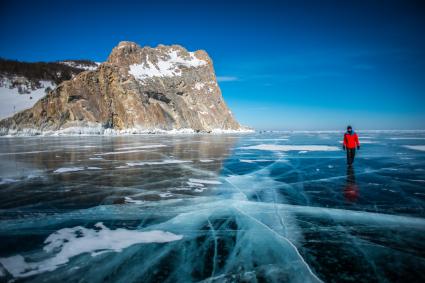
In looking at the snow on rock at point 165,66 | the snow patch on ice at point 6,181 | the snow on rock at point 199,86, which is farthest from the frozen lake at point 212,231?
the snow on rock at point 199,86

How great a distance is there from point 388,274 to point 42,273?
3.56 m

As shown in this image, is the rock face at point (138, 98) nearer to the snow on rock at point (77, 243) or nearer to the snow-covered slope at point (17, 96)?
the snow-covered slope at point (17, 96)

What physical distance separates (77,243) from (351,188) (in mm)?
6336

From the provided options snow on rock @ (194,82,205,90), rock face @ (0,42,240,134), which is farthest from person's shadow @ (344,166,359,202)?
snow on rock @ (194,82,205,90)

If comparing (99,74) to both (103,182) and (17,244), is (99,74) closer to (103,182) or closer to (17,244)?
(103,182)

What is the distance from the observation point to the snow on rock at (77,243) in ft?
10.3

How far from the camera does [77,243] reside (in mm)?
3789

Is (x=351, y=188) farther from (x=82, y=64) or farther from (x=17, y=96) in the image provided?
(x=82, y=64)

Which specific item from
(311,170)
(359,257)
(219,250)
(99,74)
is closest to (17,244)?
(219,250)

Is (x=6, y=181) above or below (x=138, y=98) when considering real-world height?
below

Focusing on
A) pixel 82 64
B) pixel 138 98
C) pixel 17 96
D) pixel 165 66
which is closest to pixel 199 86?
pixel 165 66

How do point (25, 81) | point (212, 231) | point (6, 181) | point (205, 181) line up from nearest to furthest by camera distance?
point (212, 231)
point (6, 181)
point (205, 181)
point (25, 81)

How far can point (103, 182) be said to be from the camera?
8102mm

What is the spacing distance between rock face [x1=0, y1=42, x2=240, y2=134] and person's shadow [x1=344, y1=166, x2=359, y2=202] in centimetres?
5193
